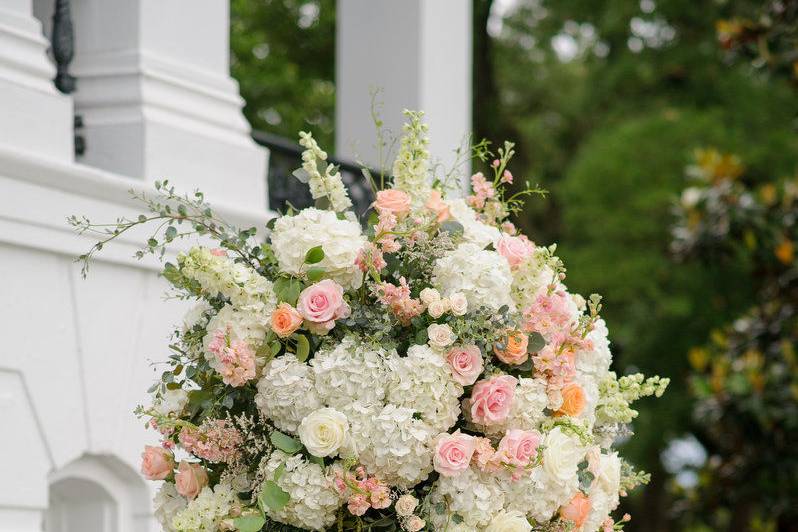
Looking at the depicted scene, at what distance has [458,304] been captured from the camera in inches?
145

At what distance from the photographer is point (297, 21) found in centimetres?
1720

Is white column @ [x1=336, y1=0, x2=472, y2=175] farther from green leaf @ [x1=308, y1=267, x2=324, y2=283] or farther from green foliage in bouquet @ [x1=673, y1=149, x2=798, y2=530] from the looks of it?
green leaf @ [x1=308, y1=267, x2=324, y2=283]

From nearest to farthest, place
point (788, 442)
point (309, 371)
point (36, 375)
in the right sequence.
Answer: point (309, 371)
point (36, 375)
point (788, 442)

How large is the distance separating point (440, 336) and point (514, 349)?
23cm

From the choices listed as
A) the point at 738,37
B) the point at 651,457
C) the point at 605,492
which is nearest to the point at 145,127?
the point at 605,492

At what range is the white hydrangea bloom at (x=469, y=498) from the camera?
143 inches

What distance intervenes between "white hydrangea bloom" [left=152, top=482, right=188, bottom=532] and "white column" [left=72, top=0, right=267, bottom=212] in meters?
2.81

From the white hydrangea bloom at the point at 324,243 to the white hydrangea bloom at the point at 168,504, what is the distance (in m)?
0.73

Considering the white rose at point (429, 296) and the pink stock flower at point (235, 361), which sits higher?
the white rose at point (429, 296)

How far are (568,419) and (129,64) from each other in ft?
11.8

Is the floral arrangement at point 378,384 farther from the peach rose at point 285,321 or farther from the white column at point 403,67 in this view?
the white column at point 403,67

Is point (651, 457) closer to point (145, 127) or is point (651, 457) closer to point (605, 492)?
point (145, 127)

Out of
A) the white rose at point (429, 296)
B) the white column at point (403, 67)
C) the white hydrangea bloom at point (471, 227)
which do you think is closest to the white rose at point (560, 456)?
the white rose at point (429, 296)

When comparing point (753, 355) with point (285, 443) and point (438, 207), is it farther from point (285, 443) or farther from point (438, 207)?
point (285, 443)
